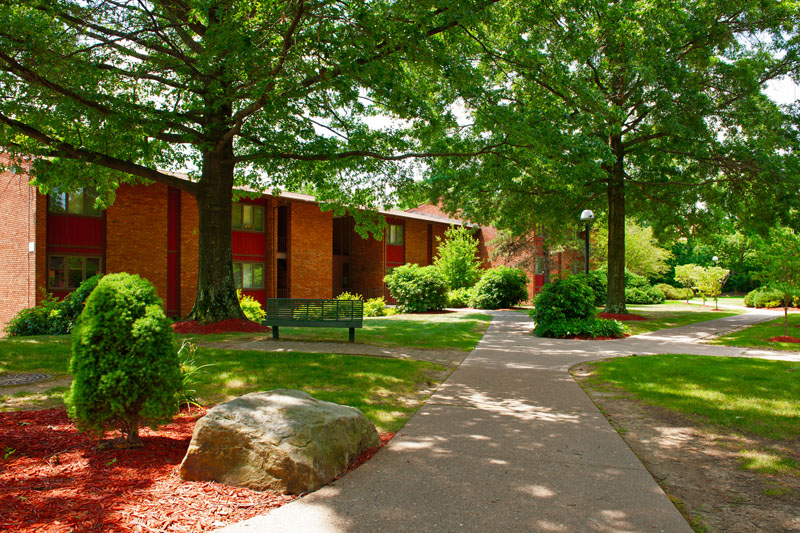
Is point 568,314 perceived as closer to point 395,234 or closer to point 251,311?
point 251,311

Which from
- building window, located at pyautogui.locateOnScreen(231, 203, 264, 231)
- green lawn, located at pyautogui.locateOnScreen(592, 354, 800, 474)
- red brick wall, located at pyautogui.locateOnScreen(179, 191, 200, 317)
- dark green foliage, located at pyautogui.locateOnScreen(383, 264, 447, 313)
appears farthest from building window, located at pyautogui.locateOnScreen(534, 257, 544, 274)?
green lawn, located at pyautogui.locateOnScreen(592, 354, 800, 474)

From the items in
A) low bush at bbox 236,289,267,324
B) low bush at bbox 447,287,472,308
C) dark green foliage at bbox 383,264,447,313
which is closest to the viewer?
low bush at bbox 236,289,267,324

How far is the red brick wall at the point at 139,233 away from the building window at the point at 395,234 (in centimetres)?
1440

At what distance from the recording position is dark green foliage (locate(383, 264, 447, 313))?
2553 centimetres

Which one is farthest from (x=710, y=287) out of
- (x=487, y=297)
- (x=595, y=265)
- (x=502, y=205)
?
(x=502, y=205)

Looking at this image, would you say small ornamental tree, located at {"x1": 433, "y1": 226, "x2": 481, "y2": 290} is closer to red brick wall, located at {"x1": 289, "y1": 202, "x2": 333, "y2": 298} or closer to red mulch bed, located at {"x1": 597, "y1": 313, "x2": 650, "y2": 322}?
red brick wall, located at {"x1": 289, "y1": 202, "x2": 333, "y2": 298}

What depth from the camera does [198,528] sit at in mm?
3275

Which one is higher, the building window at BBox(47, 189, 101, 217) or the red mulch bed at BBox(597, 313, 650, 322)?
the building window at BBox(47, 189, 101, 217)

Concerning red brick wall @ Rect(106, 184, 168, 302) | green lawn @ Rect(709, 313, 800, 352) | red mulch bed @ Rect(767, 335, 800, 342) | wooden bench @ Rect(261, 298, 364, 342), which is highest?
red brick wall @ Rect(106, 184, 168, 302)

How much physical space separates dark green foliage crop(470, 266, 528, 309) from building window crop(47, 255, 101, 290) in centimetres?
1873

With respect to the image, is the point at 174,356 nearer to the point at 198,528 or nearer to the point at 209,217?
the point at 198,528

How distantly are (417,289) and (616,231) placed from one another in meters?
9.52

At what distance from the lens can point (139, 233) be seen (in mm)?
20641

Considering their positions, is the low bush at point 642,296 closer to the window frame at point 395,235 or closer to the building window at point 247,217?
the window frame at point 395,235
